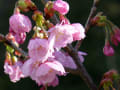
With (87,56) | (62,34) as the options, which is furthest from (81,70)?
(87,56)

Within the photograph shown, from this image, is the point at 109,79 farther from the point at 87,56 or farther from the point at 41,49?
the point at 87,56

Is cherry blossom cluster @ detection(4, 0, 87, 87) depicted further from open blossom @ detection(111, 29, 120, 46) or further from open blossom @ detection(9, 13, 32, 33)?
open blossom @ detection(111, 29, 120, 46)

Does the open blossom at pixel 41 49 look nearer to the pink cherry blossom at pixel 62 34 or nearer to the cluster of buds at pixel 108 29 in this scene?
the pink cherry blossom at pixel 62 34

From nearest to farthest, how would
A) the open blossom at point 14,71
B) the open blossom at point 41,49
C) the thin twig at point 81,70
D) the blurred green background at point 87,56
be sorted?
the open blossom at point 41,49
the thin twig at point 81,70
the open blossom at point 14,71
the blurred green background at point 87,56

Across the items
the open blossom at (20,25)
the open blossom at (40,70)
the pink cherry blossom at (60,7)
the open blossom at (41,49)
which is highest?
the pink cherry blossom at (60,7)

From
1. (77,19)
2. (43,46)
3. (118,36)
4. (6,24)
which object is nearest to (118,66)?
(77,19)

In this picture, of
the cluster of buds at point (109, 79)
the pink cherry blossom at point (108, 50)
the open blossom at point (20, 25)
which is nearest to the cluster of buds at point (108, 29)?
the pink cherry blossom at point (108, 50)
